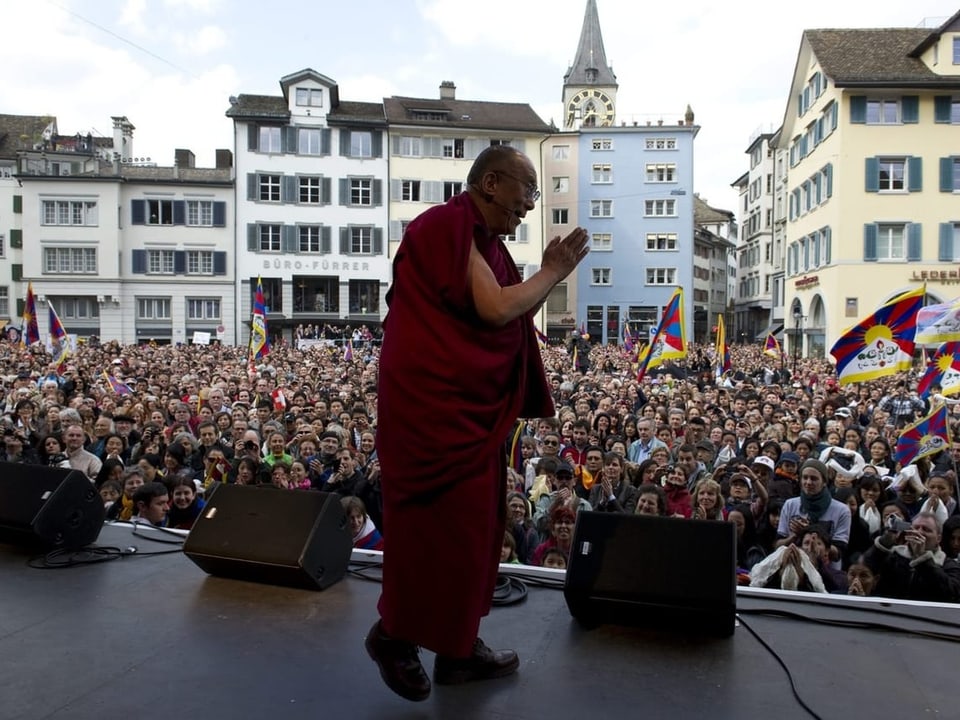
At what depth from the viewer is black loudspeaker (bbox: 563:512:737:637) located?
317 cm

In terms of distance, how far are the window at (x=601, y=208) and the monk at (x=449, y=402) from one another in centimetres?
4815

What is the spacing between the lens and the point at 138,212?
140 feet

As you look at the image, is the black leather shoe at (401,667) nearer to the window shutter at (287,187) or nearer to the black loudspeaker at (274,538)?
the black loudspeaker at (274,538)

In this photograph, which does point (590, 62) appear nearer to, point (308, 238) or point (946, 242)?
point (308, 238)

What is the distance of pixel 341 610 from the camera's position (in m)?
3.42

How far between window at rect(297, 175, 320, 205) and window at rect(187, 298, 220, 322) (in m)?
7.27

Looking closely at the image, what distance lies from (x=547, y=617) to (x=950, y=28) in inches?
1408

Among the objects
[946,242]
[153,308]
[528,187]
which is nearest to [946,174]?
[946,242]

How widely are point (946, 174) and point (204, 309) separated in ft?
117

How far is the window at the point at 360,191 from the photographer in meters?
42.4

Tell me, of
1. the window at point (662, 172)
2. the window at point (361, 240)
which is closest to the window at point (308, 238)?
the window at point (361, 240)

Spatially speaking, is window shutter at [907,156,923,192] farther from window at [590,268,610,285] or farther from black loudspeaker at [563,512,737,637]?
black loudspeaker at [563,512,737,637]

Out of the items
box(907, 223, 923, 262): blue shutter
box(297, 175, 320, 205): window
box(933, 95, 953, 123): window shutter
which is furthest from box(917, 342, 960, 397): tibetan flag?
box(297, 175, 320, 205): window

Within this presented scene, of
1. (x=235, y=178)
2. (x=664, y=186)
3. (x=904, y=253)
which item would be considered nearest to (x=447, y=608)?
(x=904, y=253)
